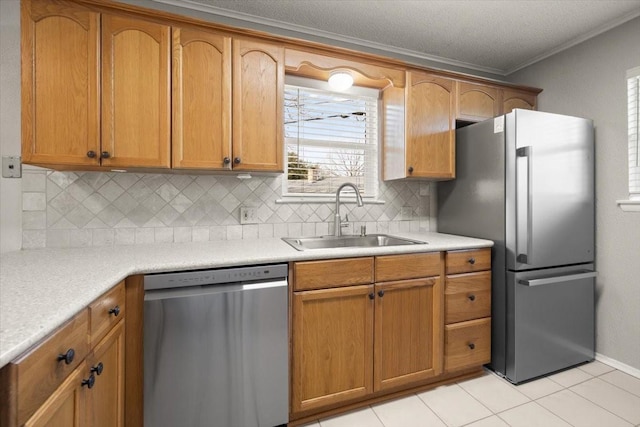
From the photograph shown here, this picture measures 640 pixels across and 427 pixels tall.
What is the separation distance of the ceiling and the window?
1.42 ft

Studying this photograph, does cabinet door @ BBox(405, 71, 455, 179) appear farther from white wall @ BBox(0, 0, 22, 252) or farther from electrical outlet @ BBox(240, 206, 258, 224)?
white wall @ BBox(0, 0, 22, 252)

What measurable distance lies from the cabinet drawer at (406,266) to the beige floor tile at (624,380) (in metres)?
1.41

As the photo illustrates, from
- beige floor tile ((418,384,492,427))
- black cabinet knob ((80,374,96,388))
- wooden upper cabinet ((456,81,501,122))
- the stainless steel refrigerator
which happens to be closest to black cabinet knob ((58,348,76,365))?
black cabinet knob ((80,374,96,388))

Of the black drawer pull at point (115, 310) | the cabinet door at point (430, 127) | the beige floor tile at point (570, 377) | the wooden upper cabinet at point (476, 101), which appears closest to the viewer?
the black drawer pull at point (115, 310)

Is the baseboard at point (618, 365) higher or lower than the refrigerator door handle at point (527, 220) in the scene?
lower

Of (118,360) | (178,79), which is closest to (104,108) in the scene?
(178,79)

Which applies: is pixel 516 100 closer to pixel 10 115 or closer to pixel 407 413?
pixel 407 413

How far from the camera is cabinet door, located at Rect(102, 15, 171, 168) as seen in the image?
61.2 inches

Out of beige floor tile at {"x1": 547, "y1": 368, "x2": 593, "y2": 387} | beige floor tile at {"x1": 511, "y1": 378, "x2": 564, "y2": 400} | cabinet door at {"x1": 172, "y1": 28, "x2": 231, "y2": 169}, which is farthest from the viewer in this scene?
beige floor tile at {"x1": 547, "y1": 368, "x2": 593, "y2": 387}

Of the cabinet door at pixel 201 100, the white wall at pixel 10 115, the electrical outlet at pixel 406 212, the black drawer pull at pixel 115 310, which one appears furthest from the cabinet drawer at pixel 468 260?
the white wall at pixel 10 115

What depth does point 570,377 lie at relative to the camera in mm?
2084

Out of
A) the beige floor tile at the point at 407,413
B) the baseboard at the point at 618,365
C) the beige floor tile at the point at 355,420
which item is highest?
the baseboard at the point at 618,365

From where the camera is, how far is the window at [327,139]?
2338 millimetres

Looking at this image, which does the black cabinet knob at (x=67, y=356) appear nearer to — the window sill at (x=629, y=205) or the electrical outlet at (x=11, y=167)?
the electrical outlet at (x=11, y=167)
